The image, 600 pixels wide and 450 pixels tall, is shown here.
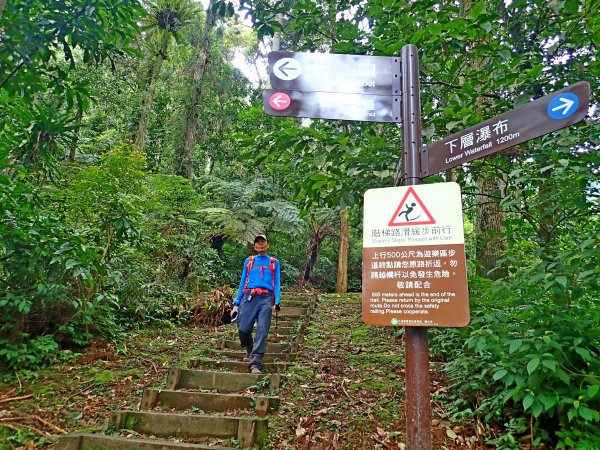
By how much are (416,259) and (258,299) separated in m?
3.32

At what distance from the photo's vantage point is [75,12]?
3580mm

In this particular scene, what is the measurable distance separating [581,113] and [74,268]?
15.9ft

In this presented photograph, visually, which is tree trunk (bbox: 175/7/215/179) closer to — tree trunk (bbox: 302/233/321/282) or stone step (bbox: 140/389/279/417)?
tree trunk (bbox: 302/233/321/282)

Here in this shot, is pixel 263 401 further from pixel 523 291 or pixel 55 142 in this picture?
pixel 55 142

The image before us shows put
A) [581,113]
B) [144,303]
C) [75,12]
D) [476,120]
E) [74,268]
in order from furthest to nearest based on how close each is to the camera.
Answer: [144,303]
[74,268]
[75,12]
[476,120]
[581,113]

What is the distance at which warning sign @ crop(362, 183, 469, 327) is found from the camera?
182 centimetres

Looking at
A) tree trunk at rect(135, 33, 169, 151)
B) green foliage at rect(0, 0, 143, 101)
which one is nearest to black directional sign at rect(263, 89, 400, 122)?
green foliage at rect(0, 0, 143, 101)

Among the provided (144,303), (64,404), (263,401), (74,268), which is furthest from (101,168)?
(263,401)

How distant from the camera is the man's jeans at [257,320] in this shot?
4793mm

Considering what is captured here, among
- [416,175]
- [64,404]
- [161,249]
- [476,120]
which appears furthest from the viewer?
[161,249]

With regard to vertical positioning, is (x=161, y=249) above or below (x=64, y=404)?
above

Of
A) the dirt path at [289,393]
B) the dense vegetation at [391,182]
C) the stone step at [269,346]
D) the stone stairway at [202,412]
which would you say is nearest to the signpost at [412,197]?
the dense vegetation at [391,182]

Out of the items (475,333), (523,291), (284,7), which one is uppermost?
(284,7)

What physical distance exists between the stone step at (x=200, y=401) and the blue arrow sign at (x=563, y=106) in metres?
3.32
